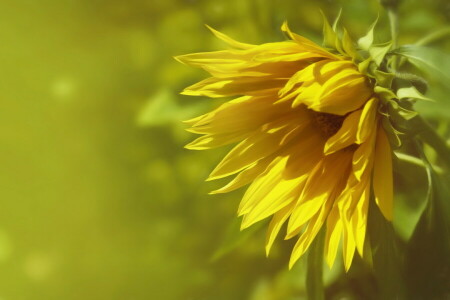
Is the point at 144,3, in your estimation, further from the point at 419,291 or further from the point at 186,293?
the point at 419,291

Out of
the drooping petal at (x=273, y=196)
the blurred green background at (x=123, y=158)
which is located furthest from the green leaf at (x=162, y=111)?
the drooping petal at (x=273, y=196)

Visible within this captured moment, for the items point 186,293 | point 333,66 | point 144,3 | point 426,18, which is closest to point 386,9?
point 426,18

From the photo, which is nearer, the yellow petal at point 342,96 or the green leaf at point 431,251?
the yellow petal at point 342,96

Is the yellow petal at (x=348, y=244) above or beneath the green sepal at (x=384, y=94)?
beneath

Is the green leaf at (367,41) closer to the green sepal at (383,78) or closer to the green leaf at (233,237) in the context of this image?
the green sepal at (383,78)

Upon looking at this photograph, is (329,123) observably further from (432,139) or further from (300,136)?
(432,139)

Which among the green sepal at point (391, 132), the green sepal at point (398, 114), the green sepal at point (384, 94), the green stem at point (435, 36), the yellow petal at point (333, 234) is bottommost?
the yellow petal at point (333, 234)

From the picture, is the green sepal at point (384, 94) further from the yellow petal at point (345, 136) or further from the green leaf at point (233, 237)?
the green leaf at point (233, 237)
